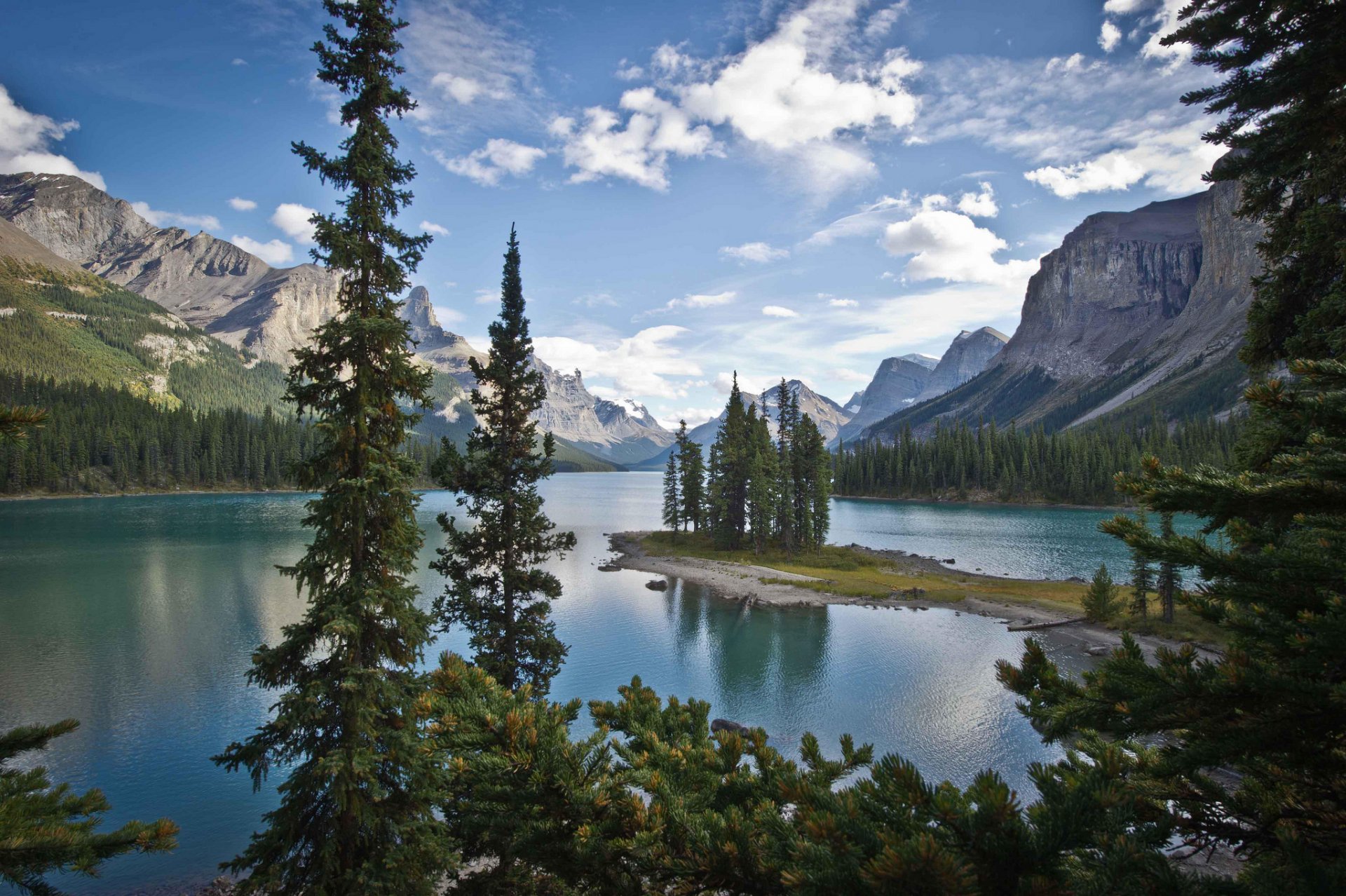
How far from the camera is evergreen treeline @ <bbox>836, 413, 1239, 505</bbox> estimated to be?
138 metres

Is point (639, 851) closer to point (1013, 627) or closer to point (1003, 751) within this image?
point (1003, 751)

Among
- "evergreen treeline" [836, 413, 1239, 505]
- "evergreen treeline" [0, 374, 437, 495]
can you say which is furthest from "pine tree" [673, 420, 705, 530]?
"evergreen treeline" [836, 413, 1239, 505]

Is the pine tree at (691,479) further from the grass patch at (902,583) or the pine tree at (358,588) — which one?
the pine tree at (358,588)

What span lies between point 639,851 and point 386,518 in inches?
367

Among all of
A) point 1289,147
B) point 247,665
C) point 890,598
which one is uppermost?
point 1289,147

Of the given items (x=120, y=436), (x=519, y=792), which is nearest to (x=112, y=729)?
(x=519, y=792)

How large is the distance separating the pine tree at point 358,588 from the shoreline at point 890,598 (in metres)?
37.0

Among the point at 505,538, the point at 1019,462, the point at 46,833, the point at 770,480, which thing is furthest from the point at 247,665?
the point at 1019,462

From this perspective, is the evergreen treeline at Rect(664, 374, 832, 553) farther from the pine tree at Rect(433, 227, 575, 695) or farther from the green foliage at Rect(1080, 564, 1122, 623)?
the pine tree at Rect(433, 227, 575, 695)

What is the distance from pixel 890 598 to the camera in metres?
53.2

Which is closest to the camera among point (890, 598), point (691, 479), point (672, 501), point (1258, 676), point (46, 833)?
point (1258, 676)

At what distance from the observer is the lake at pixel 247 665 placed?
2391 centimetres

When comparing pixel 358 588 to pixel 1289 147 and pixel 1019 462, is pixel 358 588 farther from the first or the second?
pixel 1019 462

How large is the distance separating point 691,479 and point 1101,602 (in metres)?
51.0
